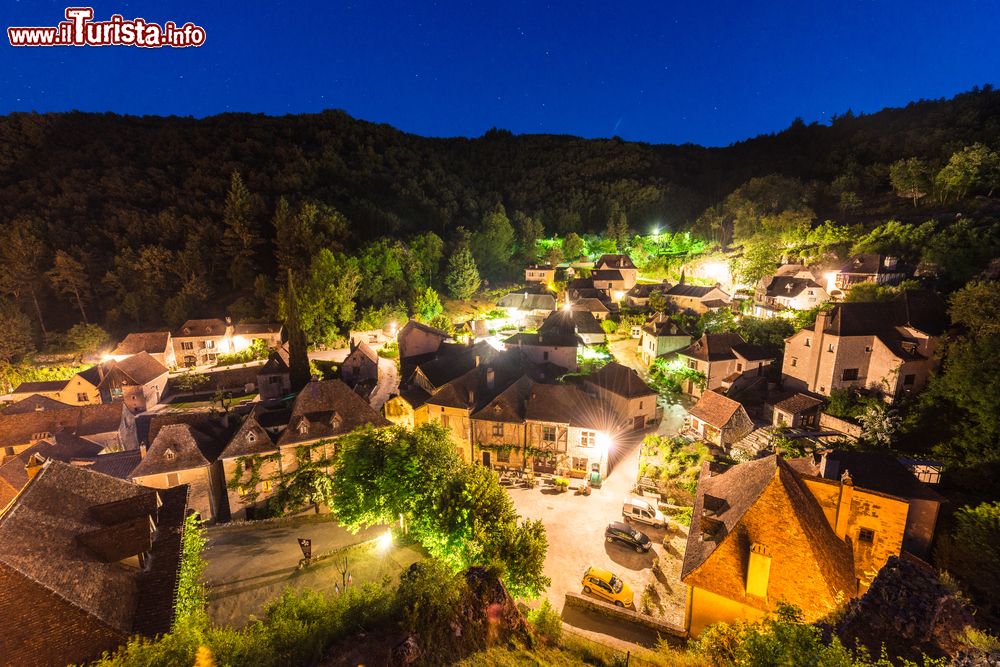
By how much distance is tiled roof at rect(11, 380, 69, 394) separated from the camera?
42906mm

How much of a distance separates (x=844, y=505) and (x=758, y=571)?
5.84m

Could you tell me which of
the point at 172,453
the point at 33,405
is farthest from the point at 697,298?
the point at 33,405

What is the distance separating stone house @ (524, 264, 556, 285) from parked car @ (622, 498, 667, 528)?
202 ft

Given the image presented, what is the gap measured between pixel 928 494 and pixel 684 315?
1515 inches

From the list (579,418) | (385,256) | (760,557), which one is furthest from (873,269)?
(385,256)

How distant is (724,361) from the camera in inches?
1535

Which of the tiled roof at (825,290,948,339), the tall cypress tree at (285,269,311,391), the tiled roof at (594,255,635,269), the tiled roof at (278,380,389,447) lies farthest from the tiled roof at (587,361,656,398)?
the tiled roof at (594,255,635,269)

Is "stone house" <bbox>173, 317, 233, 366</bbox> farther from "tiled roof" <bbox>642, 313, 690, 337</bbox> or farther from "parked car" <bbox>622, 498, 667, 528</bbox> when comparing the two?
"tiled roof" <bbox>642, 313, 690, 337</bbox>

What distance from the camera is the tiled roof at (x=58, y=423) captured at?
1291 inches

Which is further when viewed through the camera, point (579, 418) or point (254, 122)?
point (254, 122)

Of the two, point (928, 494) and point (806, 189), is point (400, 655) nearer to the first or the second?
point (928, 494)

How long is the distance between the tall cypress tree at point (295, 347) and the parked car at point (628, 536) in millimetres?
34407

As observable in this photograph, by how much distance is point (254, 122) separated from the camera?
108250mm

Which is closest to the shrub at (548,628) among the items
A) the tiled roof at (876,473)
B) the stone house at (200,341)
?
the tiled roof at (876,473)
